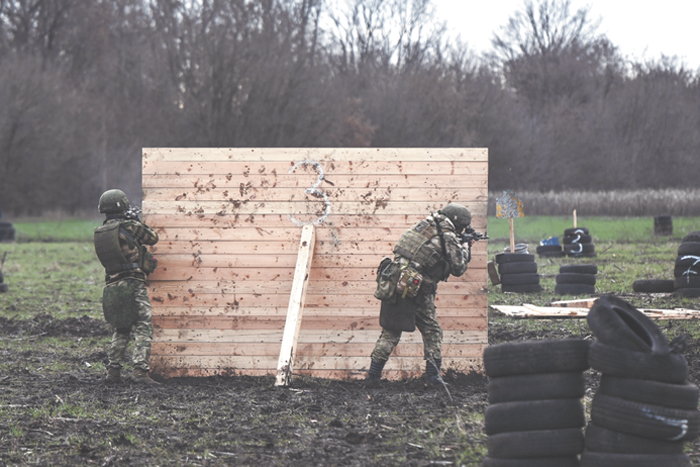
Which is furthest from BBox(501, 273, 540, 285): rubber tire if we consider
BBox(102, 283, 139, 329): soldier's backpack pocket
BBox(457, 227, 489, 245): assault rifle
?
BBox(102, 283, 139, 329): soldier's backpack pocket

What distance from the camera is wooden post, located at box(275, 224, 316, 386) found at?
6.94 m

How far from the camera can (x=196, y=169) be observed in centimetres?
800

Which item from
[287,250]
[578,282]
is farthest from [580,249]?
[287,250]

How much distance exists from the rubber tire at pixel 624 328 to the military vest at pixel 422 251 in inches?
114

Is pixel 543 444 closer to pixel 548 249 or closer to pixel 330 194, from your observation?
pixel 330 194

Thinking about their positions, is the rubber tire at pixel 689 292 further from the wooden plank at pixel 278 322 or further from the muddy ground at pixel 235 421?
the wooden plank at pixel 278 322

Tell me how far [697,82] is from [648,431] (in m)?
53.4

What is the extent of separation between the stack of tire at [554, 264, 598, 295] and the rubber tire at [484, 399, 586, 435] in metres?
9.86

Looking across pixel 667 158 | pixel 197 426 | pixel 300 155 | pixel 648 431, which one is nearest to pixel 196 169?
pixel 300 155

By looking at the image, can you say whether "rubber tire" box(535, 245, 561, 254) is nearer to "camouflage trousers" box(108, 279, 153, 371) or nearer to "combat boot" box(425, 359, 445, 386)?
"combat boot" box(425, 359, 445, 386)

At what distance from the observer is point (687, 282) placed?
12.5 m

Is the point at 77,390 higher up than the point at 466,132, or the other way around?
the point at 466,132

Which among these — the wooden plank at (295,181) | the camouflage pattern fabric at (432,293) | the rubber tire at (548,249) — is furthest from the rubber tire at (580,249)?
the camouflage pattern fabric at (432,293)

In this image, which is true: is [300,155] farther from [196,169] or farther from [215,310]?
[215,310]
